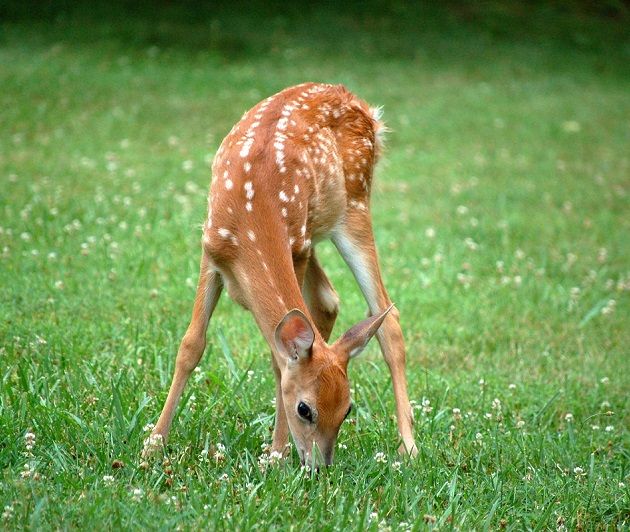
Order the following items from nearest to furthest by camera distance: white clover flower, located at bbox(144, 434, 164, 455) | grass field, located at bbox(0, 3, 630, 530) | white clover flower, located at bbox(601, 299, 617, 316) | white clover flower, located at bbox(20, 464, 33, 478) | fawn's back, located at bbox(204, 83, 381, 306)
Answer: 1. white clover flower, located at bbox(20, 464, 33, 478)
2. grass field, located at bbox(0, 3, 630, 530)
3. white clover flower, located at bbox(144, 434, 164, 455)
4. fawn's back, located at bbox(204, 83, 381, 306)
5. white clover flower, located at bbox(601, 299, 617, 316)

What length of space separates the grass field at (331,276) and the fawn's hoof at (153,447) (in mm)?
51

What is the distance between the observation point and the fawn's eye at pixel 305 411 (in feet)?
14.1

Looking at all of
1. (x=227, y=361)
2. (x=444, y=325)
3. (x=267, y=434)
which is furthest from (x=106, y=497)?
(x=444, y=325)

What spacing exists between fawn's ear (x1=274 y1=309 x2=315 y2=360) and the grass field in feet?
1.57

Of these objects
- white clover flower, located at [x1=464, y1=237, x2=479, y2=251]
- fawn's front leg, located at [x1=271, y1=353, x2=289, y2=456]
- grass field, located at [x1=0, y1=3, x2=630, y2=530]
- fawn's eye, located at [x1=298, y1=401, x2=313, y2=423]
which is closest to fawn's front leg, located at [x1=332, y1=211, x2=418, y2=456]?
grass field, located at [x1=0, y1=3, x2=630, y2=530]

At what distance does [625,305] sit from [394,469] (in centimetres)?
391

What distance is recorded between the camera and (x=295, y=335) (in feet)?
14.2

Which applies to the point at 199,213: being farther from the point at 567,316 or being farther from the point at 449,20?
the point at 449,20

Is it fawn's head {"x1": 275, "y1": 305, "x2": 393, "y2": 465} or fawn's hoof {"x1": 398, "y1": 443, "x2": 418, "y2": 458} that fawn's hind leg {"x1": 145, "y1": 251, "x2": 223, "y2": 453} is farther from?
fawn's hoof {"x1": 398, "y1": 443, "x2": 418, "y2": 458}

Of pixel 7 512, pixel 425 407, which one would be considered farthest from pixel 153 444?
pixel 425 407

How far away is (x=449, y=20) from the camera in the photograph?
18.6m

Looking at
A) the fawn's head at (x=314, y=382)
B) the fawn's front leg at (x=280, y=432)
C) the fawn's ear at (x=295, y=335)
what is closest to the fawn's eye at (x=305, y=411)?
the fawn's head at (x=314, y=382)

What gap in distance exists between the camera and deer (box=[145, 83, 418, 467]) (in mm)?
4344

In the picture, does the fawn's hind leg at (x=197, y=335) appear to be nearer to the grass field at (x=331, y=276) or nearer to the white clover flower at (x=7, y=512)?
the grass field at (x=331, y=276)
